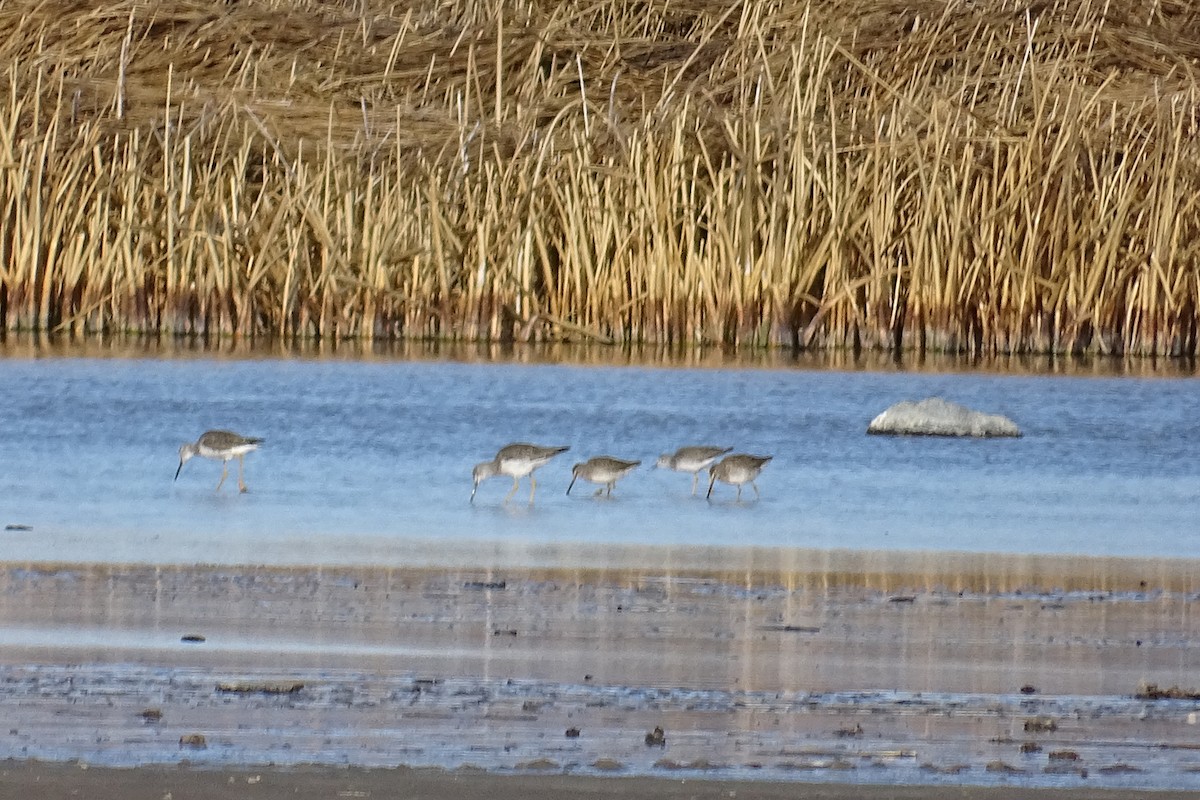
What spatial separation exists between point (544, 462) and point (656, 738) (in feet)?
19.5

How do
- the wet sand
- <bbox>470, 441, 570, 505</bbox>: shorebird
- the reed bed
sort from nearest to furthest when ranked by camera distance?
the wet sand < <bbox>470, 441, 570, 505</bbox>: shorebird < the reed bed

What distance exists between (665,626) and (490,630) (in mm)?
536

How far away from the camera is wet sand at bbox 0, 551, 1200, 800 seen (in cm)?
493

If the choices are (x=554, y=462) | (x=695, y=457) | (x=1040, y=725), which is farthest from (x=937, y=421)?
(x=1040, y=725)

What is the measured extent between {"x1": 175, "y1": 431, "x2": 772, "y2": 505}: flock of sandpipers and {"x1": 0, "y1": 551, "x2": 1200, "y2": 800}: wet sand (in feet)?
7.59

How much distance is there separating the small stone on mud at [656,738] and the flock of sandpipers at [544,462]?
5701 millimetres

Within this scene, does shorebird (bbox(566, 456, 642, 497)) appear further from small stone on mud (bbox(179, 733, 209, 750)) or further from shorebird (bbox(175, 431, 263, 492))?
small stone on mud (bbox(179, 733, 209, 750))

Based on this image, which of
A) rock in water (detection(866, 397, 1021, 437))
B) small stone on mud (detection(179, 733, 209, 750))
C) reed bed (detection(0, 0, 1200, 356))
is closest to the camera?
small stone on mud (detection(179, 733, 209, 750))

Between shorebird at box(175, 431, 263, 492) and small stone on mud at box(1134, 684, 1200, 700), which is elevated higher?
shorebird at box(175, 431, 263, 492)

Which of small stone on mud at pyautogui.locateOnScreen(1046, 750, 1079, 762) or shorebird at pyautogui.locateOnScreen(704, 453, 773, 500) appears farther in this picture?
shorebird at pyautogui.locateOnScreen(704, 453, 773, 500)

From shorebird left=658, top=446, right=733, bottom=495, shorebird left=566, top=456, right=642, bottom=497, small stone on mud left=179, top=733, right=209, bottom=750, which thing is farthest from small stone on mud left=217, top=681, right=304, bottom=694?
shorebird left=658, top=446, right=733, bottom=495

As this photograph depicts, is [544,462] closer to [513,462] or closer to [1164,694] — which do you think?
[513,462]

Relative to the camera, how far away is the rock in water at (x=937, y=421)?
47.1 ft

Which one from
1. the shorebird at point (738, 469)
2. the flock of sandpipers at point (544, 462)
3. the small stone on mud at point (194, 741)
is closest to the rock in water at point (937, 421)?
the flock of sandpipers at point (544, 462)
